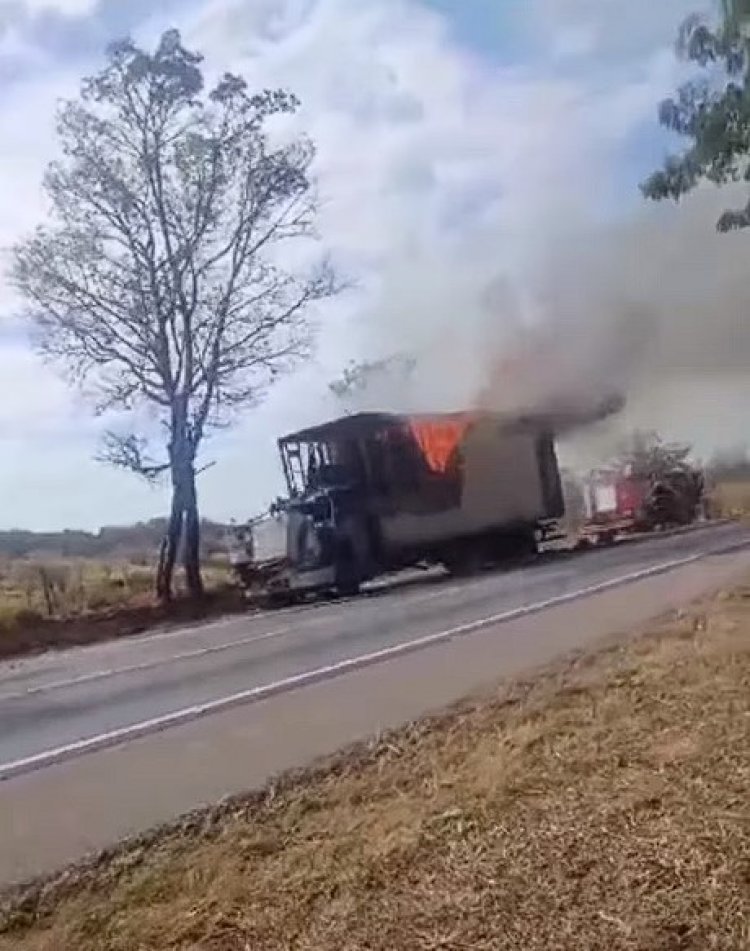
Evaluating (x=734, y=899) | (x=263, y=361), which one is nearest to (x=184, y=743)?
(x=734, y=899)

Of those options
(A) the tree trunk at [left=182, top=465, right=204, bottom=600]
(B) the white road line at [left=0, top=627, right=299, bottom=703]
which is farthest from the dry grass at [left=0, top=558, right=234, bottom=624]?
(B) the white road line at [left=0, top=627, right=299, bottom=703]

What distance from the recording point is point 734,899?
4.72 metres

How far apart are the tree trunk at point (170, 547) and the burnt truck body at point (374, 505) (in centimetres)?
147

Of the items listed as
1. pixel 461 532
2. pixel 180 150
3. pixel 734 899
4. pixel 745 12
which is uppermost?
pixel 180 150

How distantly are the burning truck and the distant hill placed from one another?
5.16 metres

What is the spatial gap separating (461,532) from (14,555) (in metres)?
12.5

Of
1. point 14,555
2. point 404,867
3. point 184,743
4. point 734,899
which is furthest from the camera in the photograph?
point 14,555

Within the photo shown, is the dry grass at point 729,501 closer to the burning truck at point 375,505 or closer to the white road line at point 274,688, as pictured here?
the burning truck at point 375,505

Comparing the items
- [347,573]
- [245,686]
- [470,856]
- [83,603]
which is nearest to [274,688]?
[245,686]

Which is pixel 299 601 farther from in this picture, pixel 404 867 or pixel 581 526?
pixel 404 867

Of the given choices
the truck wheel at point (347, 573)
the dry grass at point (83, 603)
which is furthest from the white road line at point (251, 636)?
the dry grass at point (83, 603)

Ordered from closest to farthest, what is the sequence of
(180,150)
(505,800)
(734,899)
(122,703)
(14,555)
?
(734,899)
(505,800)
(122,703)
(180,150)
(14,555)

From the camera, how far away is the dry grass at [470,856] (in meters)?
4.77

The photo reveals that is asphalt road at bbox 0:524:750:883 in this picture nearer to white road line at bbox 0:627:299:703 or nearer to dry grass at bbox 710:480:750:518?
white road line at bbox 0:627:299:703
